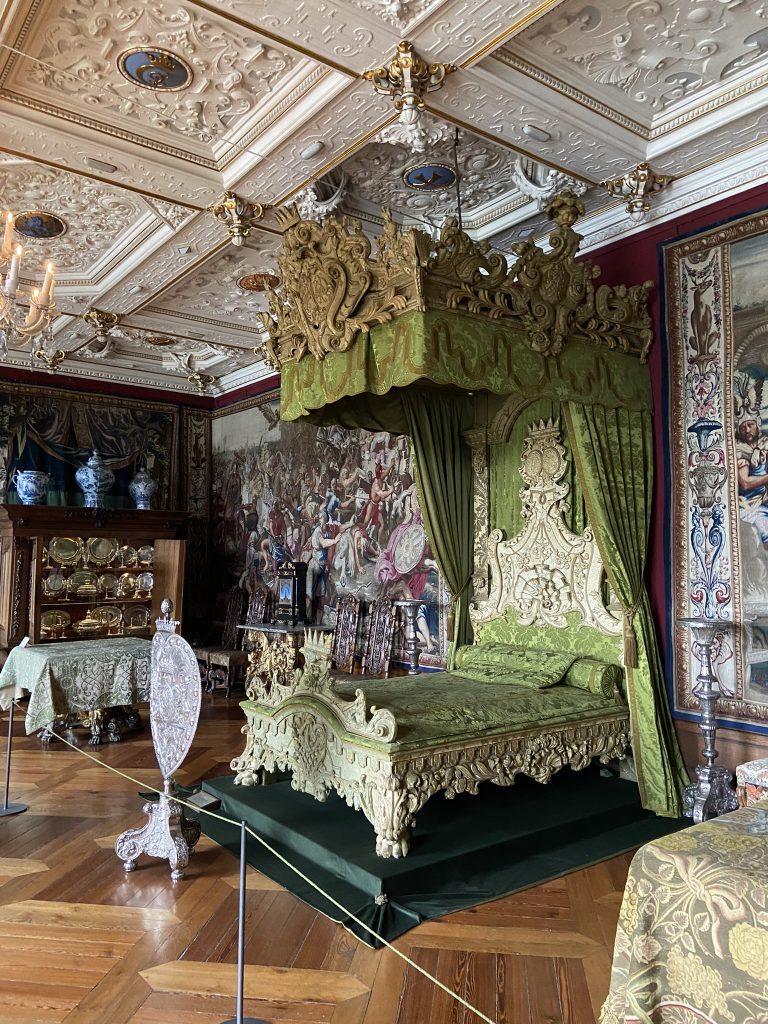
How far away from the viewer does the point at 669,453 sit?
585cm

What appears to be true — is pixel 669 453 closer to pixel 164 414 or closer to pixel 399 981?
Answer: pixel 399 981

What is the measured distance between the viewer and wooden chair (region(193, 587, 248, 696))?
10.2 meters

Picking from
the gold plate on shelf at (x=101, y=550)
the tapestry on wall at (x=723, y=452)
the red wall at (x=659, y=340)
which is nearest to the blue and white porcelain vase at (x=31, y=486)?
the gold plate on shelf at (x=101, y=550)

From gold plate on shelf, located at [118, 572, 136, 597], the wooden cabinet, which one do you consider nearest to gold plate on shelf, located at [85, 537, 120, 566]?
the wooden cabinet

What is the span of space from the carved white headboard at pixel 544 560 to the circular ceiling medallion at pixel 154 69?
12.6 feet

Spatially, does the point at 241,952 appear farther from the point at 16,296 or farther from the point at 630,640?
the point at 16,296

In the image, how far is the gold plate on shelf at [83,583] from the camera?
1063cm

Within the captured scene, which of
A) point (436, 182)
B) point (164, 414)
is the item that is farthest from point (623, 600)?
point (164, 414)

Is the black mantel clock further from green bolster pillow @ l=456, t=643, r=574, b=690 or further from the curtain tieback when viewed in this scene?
the curtain tieback

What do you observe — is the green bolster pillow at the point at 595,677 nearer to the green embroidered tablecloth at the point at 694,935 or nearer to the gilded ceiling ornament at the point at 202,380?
the green embroidered tablecloth at the point at 694,935

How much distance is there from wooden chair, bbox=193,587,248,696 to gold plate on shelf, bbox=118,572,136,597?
1.39m

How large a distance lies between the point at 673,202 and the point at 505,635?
12.6 feet

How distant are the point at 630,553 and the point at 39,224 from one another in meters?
5.96

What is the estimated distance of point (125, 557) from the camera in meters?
11.1
